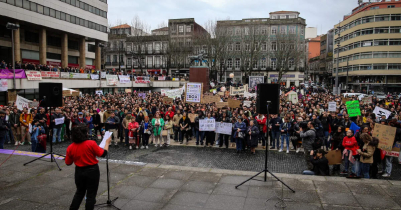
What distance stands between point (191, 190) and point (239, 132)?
5.06m

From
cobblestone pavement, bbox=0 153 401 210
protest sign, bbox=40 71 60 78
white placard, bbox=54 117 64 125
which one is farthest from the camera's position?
protest sign, bbox=40 71 60 78

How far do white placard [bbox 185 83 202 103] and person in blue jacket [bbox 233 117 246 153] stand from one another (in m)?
4.49

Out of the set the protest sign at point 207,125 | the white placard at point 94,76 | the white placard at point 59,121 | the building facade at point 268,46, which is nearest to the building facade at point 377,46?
the building facade at point 268,46

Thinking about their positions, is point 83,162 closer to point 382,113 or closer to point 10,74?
point 382,113

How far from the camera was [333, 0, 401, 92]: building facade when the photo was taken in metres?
46.4

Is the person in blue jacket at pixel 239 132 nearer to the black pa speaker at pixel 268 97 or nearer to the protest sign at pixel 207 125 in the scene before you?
the protest sign at pixel 207 125

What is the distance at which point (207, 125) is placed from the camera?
1220 cm

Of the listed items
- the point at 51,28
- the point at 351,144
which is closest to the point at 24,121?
the point at 351,144

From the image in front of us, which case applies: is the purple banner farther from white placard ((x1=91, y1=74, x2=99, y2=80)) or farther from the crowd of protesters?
the crowd of protesters

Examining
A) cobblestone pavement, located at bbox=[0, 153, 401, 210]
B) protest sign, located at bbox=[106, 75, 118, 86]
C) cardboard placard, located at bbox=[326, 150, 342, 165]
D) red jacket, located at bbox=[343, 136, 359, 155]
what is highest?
protest sign, located at bbox=[106, 75, 118, 86]

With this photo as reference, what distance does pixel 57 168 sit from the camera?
8266mm

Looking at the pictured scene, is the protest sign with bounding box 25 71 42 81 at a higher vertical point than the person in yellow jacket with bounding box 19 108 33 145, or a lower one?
higher

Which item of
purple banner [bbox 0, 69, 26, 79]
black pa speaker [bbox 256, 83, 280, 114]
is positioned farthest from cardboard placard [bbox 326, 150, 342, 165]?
purple banner [bbox 0, 69, 26, 79]

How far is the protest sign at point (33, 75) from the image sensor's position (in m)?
24.8
